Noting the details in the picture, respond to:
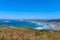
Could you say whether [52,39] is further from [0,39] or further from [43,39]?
[0,39]

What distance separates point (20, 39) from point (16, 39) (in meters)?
0.20

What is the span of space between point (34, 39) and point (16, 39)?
93 cm

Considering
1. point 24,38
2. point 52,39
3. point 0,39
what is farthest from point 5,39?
point 52,39

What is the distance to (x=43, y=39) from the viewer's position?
1021cm

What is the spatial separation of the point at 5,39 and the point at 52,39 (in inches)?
108

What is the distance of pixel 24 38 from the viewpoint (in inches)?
400

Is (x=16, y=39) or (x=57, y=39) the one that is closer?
(x=16, y=39)

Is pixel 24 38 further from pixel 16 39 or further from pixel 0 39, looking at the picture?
pixel 0 39

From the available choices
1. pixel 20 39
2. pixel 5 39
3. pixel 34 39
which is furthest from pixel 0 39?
pixel 34 39

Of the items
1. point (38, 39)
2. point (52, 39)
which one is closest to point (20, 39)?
point (38, 39)

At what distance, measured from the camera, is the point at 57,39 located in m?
11.1

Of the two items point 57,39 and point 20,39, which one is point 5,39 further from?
point 57,39

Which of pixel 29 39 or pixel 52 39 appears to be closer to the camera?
pixel 29 39

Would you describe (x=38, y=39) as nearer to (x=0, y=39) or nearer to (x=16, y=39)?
(x=16, y=39)
